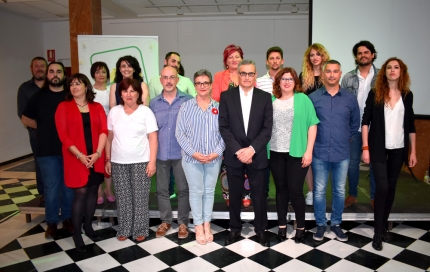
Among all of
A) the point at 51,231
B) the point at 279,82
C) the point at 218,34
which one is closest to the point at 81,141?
the point at 51,231

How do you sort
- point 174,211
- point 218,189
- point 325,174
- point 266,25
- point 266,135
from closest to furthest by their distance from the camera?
point 266,135
point 325,174
point 174,211
point 218,189
point 266,25

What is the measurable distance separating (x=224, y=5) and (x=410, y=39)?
3.72 metres

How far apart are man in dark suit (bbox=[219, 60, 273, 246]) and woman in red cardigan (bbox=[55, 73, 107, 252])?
→ 3.68 ft

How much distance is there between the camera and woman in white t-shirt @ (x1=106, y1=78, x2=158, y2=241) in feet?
9.93

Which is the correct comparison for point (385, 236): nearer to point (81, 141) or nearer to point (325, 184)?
point (325, 184)

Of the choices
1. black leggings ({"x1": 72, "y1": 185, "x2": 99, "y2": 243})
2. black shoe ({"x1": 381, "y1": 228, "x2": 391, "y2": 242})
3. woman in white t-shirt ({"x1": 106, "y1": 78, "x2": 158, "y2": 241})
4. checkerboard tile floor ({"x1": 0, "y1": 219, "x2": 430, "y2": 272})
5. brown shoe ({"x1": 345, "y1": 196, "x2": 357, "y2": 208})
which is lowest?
checkerboard tile floor ({"x1": 0, "y1": 219, "x2": 430, "y2": 272})

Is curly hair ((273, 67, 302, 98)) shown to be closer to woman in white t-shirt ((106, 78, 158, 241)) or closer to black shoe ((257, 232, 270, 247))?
woman in white t-shirt ((106, 78, 158, 241))

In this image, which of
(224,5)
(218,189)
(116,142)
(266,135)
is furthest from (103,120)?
(224,5)

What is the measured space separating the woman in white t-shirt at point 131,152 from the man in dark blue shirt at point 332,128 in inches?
58.9

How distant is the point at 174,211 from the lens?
358 cm

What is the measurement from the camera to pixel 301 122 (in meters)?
2.90

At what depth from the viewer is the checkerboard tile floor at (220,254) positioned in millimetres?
2789

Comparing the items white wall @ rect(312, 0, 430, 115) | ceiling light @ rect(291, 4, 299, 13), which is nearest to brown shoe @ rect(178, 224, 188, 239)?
white wall @ rect(312, 0, 430, 115)

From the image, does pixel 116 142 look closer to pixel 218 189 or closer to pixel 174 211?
pixel 174 211
